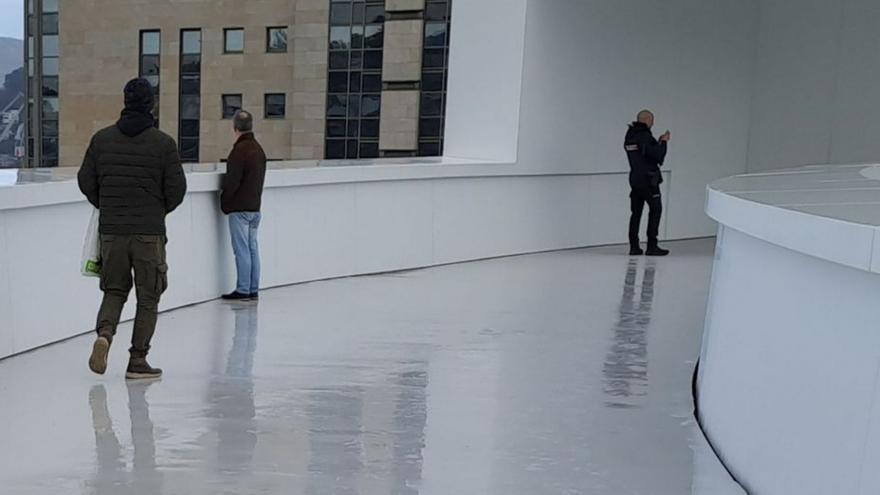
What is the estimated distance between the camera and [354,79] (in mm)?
45031

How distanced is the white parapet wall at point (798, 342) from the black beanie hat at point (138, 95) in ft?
11.5

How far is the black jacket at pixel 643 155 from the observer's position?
15.1m

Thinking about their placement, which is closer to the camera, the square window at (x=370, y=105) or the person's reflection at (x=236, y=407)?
the person's reflection at (x=236, y=407)

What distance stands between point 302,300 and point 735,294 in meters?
5.83

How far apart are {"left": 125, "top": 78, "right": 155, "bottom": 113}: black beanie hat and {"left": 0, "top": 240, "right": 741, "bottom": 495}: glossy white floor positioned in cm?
174

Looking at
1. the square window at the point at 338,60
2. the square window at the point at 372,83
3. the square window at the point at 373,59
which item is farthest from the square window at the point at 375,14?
the square window at the point at 338,60

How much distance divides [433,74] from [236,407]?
34.4 metres

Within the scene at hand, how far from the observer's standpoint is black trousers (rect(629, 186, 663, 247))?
50.5 feet

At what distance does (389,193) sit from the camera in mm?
13234

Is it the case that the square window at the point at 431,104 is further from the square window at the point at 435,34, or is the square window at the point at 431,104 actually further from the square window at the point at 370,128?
the square window at the point at 370,128

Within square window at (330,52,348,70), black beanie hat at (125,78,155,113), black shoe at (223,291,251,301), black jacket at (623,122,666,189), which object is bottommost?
black shoe at (223,291,251,301)

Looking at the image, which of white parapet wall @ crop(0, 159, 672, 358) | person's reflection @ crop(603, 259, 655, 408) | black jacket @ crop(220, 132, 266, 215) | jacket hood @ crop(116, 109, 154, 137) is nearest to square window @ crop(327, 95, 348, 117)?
white parapet wall @ crop(0, 159, 672, 358)

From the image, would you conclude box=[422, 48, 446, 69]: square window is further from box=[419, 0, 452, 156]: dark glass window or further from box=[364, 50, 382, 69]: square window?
box=[364, 50, 382, 69]: square window

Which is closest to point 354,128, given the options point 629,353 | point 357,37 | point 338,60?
point 338,60
